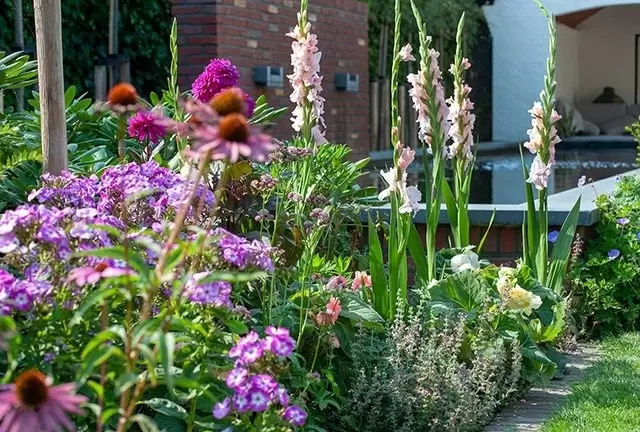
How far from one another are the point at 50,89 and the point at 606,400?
189 centimetres

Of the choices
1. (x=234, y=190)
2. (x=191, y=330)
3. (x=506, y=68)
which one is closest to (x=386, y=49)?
(x=506, y=68)

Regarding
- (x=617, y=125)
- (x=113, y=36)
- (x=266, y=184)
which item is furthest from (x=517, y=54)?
(x=266, y=184)

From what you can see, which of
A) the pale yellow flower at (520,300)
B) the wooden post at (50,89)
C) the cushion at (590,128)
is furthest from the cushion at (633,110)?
the wooden post at (50,89)

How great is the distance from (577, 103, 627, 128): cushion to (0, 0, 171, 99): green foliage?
14.5 metres

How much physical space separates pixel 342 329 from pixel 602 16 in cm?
2156

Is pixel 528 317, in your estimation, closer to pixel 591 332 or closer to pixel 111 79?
pixel 591 332

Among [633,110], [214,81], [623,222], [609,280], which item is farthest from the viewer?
[633,110]

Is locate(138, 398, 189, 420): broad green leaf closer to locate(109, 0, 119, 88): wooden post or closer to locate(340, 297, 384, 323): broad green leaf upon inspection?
locate(340, 297, 384, 323): broad green leaf

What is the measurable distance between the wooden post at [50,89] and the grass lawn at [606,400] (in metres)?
1.57

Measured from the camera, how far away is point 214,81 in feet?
11.5

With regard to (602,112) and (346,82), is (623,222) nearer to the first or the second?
(346,82)

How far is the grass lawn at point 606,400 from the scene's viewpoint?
10.4 feet

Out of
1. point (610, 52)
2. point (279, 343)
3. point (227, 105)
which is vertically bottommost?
point (279, 343)

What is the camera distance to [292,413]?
2.21 m
